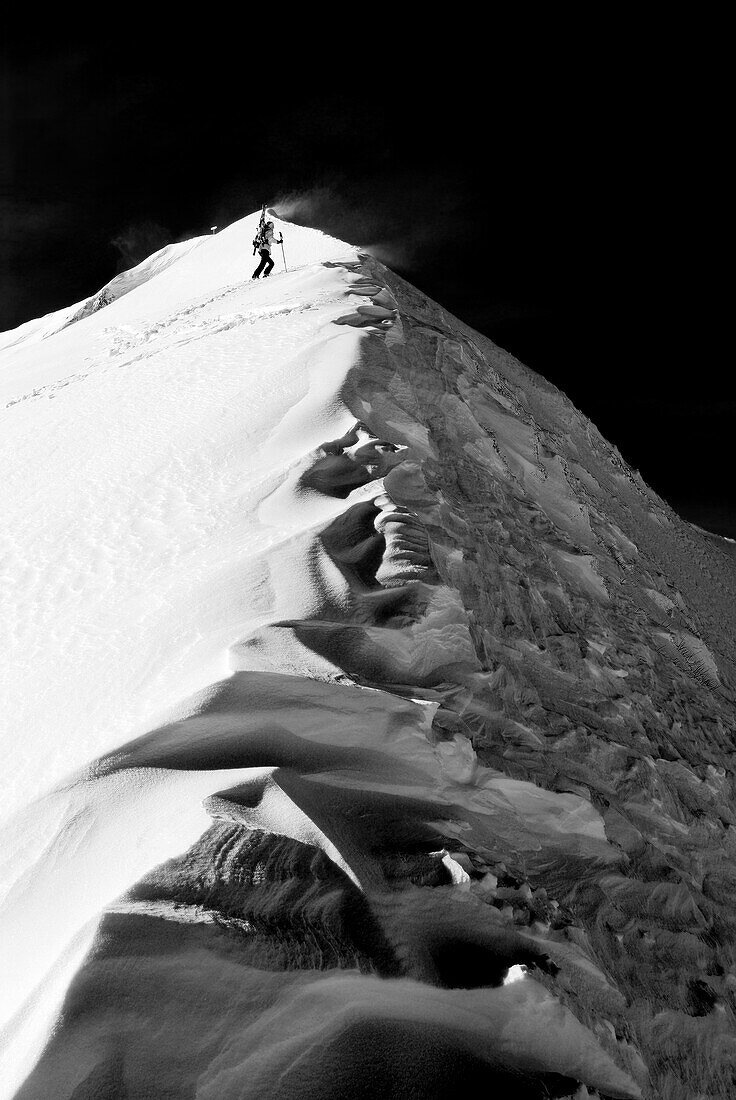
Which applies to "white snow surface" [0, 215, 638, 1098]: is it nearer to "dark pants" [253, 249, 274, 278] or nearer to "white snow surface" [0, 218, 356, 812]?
"white snow surface" [0, 218, 356, 812]

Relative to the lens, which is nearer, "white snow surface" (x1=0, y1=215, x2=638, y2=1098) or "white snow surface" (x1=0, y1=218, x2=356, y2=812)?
"white snow surface" (x1=0, y1=215, x2=638, y2=1098)

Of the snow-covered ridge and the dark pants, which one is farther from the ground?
the snow-covered ridge

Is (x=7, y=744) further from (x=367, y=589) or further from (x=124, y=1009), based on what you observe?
(x=367, y=589)

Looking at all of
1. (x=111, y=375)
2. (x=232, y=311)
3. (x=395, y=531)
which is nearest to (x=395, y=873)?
(x=395, y=531)

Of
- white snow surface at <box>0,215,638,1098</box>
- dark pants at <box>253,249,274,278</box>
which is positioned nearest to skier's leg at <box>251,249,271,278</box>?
dark pants at <box>253,249,274,278</box>

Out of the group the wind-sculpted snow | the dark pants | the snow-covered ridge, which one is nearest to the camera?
the wind-sculpted snow

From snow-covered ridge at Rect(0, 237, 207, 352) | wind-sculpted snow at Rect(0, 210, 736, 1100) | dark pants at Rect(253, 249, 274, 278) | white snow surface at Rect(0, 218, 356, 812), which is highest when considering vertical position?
snow-covered ridge at Rect(0, 237, 207, 352)

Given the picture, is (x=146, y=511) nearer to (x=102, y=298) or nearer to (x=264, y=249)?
(x=264, y=249)

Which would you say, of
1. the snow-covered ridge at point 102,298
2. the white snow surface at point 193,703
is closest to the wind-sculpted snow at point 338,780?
the white snow surface at point 193,703

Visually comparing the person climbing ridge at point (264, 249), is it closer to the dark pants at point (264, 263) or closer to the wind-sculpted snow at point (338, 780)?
the dark pants at point (264, 263)

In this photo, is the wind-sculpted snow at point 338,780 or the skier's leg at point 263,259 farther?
the skier's leg at point 263,259
